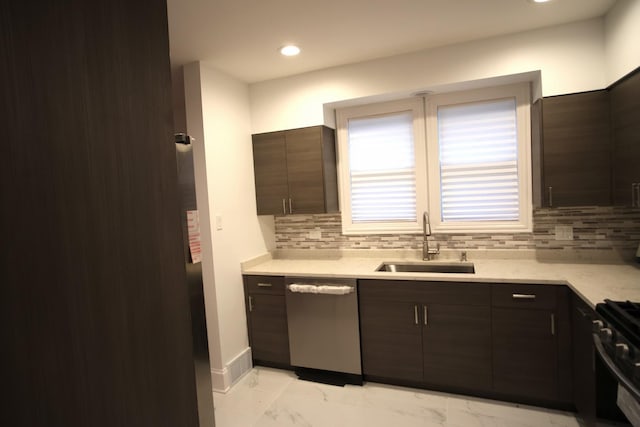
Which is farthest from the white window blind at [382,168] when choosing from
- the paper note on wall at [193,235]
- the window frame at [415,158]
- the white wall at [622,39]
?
the paper note on wall at [193,235]

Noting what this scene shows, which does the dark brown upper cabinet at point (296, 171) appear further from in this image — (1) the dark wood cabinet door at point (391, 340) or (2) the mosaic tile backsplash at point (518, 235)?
(1) the dark wood cabinet door at point (391, 340)

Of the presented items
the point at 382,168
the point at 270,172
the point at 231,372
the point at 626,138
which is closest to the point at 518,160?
the point at 626,138

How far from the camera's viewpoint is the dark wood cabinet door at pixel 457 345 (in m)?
Answer: 2.45

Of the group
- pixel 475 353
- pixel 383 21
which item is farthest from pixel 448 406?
pixel 383 21

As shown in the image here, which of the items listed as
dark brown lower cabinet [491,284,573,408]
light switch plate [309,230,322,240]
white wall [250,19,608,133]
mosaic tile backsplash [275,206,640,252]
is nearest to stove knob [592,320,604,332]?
dark brown lower cabinet [491,284,573,408]

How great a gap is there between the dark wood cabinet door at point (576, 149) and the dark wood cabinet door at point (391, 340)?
4.25 feet

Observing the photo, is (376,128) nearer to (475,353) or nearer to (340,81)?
(340,81)

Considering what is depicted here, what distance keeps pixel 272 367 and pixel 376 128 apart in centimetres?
234

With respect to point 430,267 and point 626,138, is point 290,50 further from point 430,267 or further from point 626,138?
point 626,138

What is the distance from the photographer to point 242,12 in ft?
6.78

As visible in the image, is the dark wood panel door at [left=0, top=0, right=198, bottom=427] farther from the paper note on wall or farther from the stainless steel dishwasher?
the stainless steel dishwasher

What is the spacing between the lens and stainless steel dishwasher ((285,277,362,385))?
276 centimetres

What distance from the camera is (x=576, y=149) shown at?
2406 millimetres

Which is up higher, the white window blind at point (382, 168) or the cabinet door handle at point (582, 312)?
the white window blind at point (382, 168)
